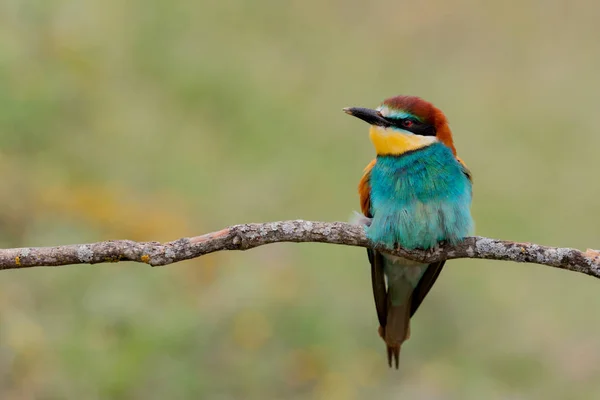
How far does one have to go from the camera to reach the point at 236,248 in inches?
80.1

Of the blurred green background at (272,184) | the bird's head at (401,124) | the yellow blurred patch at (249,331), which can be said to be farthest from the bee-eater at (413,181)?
the blurred green background at (272,184)

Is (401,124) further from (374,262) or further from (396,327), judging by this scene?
(396,327)

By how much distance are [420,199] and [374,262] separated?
46cm

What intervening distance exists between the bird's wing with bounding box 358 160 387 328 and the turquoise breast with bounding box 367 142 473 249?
0.20 ft

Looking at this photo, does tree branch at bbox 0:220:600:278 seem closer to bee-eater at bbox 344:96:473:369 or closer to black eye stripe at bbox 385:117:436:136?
bee-eater at bbox 344:96:473:369

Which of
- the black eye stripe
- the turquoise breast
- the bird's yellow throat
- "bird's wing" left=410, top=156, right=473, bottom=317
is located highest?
the black eye stripe

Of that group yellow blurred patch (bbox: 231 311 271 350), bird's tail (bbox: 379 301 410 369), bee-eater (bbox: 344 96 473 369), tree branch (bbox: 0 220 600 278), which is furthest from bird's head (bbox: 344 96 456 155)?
yellow blurred patch (bbox: 231 311 271 350)

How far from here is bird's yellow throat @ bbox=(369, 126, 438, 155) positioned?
9.30ft

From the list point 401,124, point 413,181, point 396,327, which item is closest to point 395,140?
point 401,124

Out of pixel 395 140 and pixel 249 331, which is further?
pixel 249 331

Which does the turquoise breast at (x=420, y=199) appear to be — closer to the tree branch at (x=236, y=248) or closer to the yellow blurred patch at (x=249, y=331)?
the tree branch at (x=236, y=248)

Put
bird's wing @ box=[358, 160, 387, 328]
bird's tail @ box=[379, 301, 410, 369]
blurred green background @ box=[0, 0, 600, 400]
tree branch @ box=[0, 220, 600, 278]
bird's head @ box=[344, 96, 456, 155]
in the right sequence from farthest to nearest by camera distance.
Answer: blurred green background @ box=[0, 0, 600, 400] → bird's tail @ box=[379, 301, 410, 369] → bird's wing @ box=[358, 160, 387, 328] → bird's head @ box=[344, 96, 456, 155] → tree branch @ box=[0, 220, 600, 278]

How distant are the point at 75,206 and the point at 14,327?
975mm

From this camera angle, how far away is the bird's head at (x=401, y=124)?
9.28 ft
